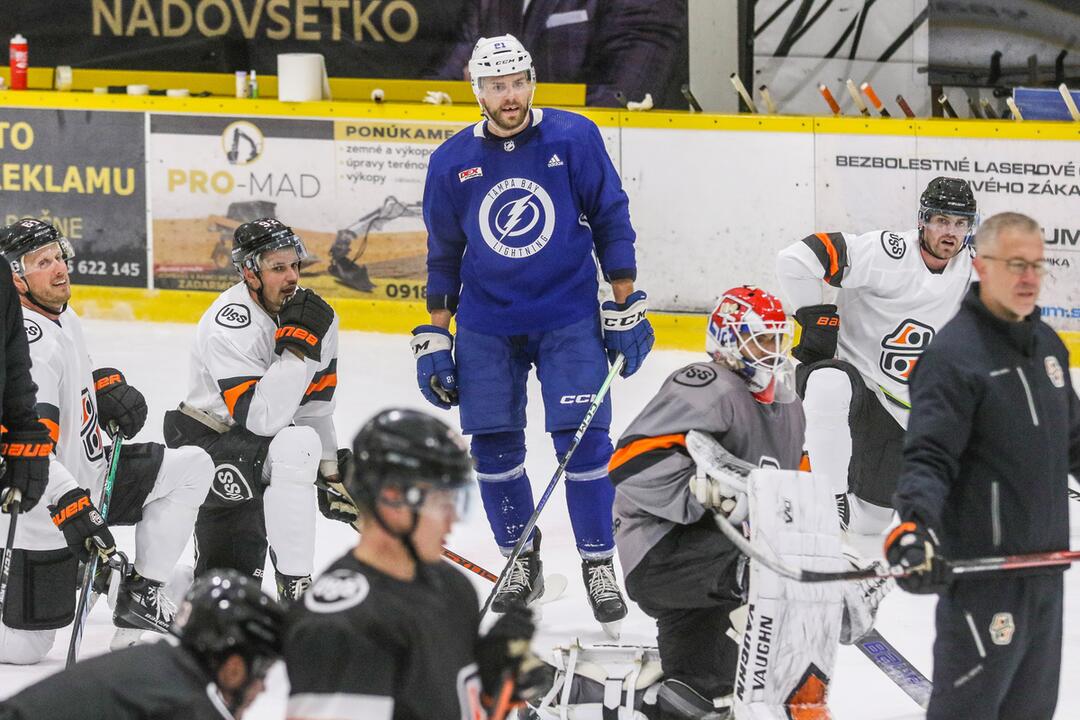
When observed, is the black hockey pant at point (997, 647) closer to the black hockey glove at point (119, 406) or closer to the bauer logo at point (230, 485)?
the bauer logo at point (230, 485)

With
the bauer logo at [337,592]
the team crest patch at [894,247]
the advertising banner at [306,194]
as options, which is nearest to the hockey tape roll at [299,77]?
the advertising banner at [306,194]

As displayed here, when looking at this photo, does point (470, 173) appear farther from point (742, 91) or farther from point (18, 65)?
point (18, 65)

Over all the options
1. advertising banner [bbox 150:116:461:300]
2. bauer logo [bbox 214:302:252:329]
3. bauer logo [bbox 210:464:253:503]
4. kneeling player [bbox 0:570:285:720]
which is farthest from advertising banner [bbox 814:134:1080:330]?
kneeling player [bbox 0:570:285:720]

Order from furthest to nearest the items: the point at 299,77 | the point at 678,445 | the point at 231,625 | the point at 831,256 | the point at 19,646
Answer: the point at 299,77 < the point at 831,256 < the point at 19,646 < the point at 678,445 < the point at 231,625

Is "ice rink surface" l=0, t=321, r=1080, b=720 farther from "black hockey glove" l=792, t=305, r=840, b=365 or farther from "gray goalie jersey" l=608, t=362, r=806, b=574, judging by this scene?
"black hockey glove" l=792, t=305, r=840, b=365

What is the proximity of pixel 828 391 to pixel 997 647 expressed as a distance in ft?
7.65

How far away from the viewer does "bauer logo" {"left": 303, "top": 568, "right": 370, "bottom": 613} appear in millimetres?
2182

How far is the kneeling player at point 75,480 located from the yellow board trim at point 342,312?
3.70 metres

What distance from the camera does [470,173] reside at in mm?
4742

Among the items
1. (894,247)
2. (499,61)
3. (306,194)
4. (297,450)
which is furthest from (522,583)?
(306,194)

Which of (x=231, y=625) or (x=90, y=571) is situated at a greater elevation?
(x=231, y=625)

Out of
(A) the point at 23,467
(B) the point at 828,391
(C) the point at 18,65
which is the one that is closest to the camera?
(A) the point at 23,467

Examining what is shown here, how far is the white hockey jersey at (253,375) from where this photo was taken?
4.51 meters

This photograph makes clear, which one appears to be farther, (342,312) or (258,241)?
(342,312)
